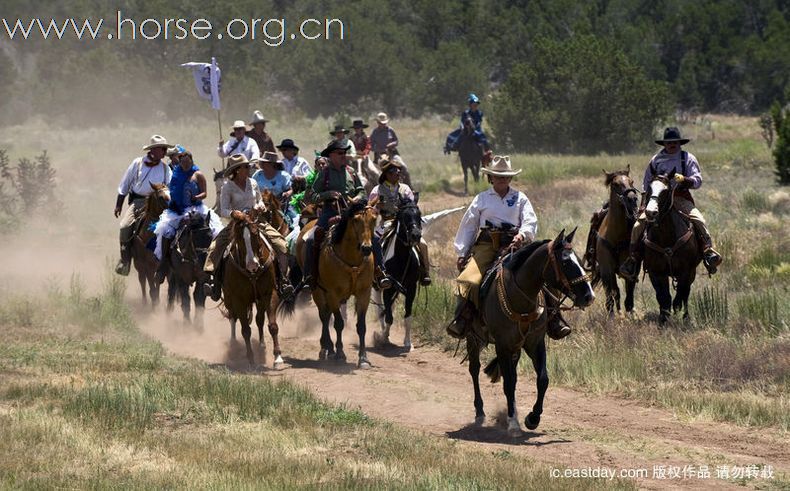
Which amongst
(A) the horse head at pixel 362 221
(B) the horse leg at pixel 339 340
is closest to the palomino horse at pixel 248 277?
(B) the horse leg at pixel 339 340

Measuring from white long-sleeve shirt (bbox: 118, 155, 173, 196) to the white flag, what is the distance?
359 centimetres

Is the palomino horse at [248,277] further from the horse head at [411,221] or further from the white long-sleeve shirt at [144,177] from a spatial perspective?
the white long-sleeve shirt at [144,177]

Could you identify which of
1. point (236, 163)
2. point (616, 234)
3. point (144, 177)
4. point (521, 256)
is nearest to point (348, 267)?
point (236, 163)

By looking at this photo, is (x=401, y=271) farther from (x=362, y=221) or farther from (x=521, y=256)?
(x=521, y=256)

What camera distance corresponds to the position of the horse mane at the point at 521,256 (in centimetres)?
1144

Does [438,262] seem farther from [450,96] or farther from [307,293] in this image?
[450,96]

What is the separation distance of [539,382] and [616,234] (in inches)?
250

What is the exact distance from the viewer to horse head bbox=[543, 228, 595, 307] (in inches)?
421

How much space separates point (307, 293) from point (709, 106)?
184 feet

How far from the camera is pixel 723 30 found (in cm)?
6988

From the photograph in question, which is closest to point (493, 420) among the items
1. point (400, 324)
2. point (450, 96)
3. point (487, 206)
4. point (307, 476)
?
point (487, 206)

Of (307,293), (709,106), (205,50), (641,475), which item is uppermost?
(205,50)

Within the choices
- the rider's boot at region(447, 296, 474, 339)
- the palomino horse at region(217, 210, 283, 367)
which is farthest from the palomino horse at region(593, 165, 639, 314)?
the rider's boot at region(447, 296, 474, 339)

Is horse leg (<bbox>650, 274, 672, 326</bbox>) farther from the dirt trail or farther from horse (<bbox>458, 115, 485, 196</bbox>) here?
horse (<bbox>458, 115, 485, 196</bbox>)
